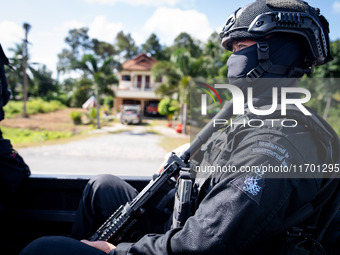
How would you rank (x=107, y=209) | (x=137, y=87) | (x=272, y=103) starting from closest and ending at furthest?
1. (x=272, y=103)
2. (x=107, y=209)
3. (x=137, y=87)

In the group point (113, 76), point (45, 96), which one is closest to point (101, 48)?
point (45, 96)

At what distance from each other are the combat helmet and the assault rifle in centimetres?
35

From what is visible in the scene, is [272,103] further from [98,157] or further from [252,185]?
[98,157]

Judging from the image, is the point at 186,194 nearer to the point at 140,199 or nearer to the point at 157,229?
the point at 140,199

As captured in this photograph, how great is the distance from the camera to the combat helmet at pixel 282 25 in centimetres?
125

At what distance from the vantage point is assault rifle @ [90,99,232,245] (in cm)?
142

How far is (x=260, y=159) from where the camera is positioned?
0.99m

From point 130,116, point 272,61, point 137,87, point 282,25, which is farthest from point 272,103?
point 137,87

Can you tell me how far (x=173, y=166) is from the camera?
1.42 meters

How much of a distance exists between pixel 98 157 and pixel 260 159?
961 centimetres

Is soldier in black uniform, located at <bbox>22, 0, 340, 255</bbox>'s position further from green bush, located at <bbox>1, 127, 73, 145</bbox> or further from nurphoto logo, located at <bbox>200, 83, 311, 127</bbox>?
green bush, located at <bbox>1, 127, 73, 145</bbox>

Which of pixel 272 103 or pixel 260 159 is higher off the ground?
pixel 272 103

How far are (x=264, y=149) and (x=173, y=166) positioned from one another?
1.78ft

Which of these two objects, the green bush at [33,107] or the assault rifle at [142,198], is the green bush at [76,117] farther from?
the assault rifle at [142,198]
